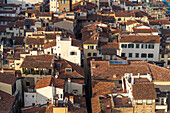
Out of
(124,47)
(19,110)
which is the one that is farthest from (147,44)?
(19,110)

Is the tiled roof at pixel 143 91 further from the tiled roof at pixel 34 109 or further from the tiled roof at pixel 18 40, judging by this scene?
the tiled roof at pixel 18 40

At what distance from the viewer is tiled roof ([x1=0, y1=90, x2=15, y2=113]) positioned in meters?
48.7

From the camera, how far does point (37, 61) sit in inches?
2475

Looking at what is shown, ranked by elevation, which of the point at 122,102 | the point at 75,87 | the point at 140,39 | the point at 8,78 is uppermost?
the point at 140,39

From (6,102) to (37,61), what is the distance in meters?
13.5

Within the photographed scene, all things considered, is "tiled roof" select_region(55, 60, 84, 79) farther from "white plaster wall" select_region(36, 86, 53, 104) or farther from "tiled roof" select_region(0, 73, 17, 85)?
"tiled roof" select_region(0, 73, 17, 85)

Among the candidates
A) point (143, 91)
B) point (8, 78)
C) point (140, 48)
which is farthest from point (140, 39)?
point (8, 78)

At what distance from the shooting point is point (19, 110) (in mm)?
54938

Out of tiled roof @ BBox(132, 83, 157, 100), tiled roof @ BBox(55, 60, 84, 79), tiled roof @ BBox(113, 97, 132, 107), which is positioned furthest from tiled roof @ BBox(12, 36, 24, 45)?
tiled roof @ BBox(132, 83, 157, 100)

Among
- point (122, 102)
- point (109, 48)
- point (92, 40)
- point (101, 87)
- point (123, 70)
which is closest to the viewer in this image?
point (122, 102)

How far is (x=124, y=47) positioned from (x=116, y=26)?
999 inches

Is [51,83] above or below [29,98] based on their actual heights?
above

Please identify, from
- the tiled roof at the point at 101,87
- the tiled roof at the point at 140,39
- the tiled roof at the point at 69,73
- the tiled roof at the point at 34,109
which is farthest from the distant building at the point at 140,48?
the tiled roof at the point at 34,109

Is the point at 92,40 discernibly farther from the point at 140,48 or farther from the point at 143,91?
the point at 143,91
